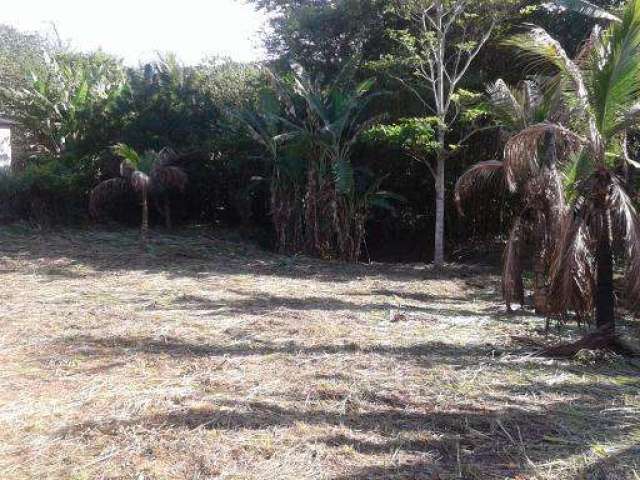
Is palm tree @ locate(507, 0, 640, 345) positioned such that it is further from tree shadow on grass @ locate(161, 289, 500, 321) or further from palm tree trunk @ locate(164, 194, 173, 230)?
palm tree trunk @ locate(164, 194, 173, 230)

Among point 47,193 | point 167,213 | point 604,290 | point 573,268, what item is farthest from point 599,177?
point 47,193

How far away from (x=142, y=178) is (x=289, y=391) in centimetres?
853

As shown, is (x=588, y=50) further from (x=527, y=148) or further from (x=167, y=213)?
(x=167, y=213)

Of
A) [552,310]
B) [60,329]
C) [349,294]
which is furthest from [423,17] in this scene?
[60,329]

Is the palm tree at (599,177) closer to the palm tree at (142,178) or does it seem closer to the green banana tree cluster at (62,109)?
the palm tree at (142,178)

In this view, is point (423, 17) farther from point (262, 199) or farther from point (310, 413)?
point (310, 413)

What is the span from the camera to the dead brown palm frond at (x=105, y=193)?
1316 cm

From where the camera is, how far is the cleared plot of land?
368cm

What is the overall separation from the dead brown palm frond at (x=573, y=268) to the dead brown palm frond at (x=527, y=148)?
779 millimetres

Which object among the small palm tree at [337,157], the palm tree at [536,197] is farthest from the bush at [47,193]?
the palm tree at [536,197]

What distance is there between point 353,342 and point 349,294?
118 inches

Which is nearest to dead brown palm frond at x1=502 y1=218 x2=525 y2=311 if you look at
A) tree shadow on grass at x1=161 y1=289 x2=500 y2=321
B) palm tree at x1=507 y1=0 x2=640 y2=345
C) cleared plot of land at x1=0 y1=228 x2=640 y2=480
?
cleared plot of land at x1=0 y1=228 x2=640 y2=480

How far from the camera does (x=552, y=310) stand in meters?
6.13

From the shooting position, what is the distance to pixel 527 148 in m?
6.48
